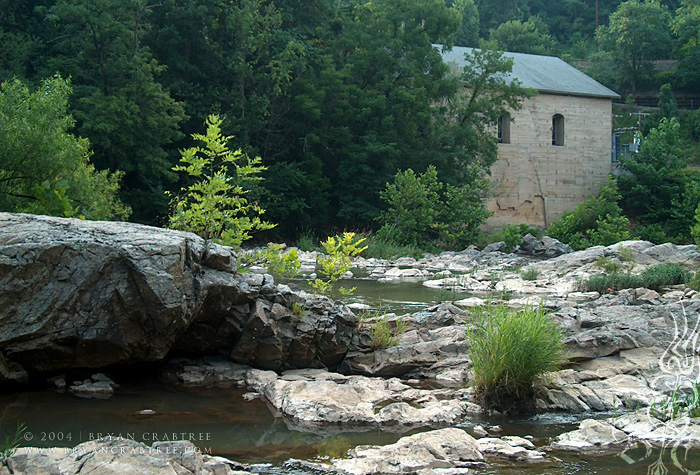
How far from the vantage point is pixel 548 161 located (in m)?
32.1

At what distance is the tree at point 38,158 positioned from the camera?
8289 millimetres

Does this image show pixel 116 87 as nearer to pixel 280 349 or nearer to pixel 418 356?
pixel 280 349

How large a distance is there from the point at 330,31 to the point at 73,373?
80.2 ft

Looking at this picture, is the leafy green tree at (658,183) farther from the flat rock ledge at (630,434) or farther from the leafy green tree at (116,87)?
the flat rock ledge at (630,434)

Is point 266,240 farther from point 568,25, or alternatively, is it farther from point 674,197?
point 568,25

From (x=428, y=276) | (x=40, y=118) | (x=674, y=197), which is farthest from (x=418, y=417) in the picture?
(x=674, y=197)

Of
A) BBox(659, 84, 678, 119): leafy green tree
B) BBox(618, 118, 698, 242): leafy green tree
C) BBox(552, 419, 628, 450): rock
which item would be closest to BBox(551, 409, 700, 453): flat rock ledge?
BBox(552, 419, 628, 450): rock

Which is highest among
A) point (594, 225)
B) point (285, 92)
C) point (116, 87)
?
point (285, 92)

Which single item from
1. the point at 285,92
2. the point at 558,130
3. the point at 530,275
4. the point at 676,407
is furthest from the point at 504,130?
the point at 676,407

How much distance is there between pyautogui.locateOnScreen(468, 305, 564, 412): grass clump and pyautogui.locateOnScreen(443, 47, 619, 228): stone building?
1002 inches

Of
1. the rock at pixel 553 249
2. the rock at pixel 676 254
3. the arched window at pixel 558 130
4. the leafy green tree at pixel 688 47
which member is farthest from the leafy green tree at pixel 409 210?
the leafy green tree at pixel 688 47

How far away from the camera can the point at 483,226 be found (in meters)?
30.3

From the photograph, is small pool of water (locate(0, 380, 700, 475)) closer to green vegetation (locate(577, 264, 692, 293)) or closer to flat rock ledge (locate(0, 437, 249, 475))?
flat rock ledge (locate(0, 437, 249, 475))

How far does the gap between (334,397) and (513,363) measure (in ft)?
5.41
